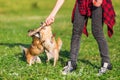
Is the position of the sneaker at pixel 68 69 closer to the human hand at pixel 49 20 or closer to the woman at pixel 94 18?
the woman at pixel 94 18

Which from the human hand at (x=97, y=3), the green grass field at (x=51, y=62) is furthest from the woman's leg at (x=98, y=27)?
the green grass field at (x=51, y=62)

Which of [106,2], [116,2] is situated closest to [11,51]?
[106,2]

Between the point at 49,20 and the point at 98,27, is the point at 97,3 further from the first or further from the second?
the point at 49,20

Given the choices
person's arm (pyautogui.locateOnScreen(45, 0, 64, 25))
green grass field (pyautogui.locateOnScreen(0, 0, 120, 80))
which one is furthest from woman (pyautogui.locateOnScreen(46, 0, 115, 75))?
green grass field (pyautogui.locateOnScreen(0, 0, 120, 80))

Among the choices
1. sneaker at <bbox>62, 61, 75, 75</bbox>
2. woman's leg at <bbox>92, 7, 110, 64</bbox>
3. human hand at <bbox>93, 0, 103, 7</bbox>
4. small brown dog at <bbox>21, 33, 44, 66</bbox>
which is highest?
human hand at <bbox>93, 0, 103, 7</bbox>

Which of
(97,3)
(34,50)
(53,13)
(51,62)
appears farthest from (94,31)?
(51,62)

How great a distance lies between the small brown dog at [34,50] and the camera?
39.2 ft

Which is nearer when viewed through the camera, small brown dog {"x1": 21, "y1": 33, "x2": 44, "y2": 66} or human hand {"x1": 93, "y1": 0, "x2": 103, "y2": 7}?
human hand {"x1": 93, "y1": 0, "x2": 103, "y2": 7}

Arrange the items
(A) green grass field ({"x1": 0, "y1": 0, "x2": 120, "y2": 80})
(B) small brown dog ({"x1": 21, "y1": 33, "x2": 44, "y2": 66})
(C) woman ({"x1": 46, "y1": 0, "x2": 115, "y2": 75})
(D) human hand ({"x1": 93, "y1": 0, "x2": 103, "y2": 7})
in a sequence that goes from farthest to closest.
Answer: (B) small brown dog ({"x1": 21, "y1": 33, "x2": 44, "y2": 66}) → (C) woman ({"x1": 46, "y1": 0, "x2": 115, "y2": 75}) → (D) human hand ({"x1": 93, "y1": 0, "x2": 103, "y2": 7}) → (A) green grass field ({"x1": 0, "y1": 0, "x2": 120, "y2": 80})

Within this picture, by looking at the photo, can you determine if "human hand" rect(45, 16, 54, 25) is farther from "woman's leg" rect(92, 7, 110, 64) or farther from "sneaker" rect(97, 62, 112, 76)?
"sneaker" rect(97, 62, 112, 76)

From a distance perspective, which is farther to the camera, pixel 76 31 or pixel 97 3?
pixel 76 31

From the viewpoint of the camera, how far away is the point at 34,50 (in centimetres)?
1212

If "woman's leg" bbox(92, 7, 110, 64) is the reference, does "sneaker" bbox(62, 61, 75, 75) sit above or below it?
below

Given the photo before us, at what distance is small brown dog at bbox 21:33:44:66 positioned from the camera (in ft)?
39.2
